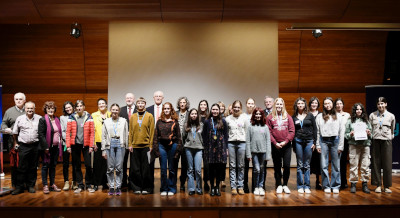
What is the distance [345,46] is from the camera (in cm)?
905

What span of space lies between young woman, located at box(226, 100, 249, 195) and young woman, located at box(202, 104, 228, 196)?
11 centimetres

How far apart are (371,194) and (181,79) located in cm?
433

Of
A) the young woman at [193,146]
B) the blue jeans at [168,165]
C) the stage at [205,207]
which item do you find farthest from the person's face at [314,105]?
the blue jeans at [168,165]

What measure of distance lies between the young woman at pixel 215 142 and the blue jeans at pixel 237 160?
12cm

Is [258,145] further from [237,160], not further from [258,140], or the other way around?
[237,160]

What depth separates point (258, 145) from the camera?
520 centimetres

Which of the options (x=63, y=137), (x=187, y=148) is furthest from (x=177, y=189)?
(x=63, y=137)

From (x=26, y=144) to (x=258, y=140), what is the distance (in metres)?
3.51

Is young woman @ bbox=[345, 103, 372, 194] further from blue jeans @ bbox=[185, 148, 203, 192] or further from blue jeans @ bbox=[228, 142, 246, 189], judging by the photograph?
blue jeans @ bbox=[185, 148, 203, 192]

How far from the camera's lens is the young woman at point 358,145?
17.7 feet

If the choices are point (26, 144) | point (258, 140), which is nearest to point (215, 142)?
point (258, 140)

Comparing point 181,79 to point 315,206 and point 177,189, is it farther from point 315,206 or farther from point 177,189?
point 315,206

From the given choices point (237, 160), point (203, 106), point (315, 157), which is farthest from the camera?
point (315, 157)

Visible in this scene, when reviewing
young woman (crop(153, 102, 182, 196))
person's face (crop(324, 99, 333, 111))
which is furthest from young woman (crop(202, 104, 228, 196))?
person's face (crop(324, 99, 333, 111))
